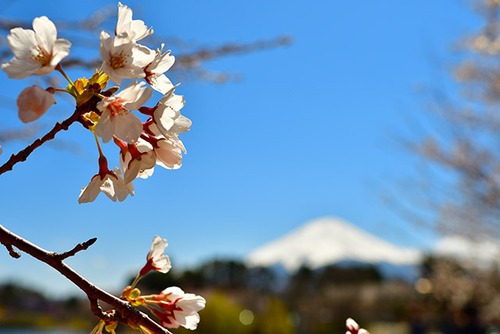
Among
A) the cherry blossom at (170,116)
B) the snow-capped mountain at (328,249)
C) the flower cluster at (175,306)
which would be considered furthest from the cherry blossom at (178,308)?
the snow-capped mountain at (328,249)

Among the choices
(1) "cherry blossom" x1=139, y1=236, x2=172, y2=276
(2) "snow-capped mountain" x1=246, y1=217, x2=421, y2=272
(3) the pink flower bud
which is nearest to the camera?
(3) the pink flower bud

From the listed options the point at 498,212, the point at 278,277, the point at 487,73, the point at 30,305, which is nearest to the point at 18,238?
the point at 498,212

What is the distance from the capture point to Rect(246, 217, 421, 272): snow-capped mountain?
8125mm

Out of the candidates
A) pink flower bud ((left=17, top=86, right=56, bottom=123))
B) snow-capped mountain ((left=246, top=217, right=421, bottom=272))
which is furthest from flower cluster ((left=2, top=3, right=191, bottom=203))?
snow-capped mountain ((left=246, top=217, right=421, bottom=272))

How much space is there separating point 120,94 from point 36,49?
0.19 ft

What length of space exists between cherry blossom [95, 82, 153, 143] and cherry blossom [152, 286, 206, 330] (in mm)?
125

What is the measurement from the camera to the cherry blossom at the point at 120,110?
317 mm

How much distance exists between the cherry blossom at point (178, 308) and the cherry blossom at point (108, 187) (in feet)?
0.24

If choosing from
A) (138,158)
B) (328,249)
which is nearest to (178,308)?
(138,158)

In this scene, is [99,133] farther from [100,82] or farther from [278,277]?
[278,277]

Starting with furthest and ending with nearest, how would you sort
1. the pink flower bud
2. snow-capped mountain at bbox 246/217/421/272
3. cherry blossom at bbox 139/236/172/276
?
snow-capped mountain at bbox 246/217/421/272 < cherry blossom at bbox 139/236/172/276 < the pink flower bud

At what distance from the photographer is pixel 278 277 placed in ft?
29.5

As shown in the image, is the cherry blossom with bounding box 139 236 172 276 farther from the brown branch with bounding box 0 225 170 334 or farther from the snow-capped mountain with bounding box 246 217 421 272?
the snow-capped mountain with bounding box 246 217 421 272

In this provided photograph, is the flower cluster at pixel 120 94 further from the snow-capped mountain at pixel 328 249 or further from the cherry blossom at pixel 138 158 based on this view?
the snow-capped mountain at pixel 328 249
